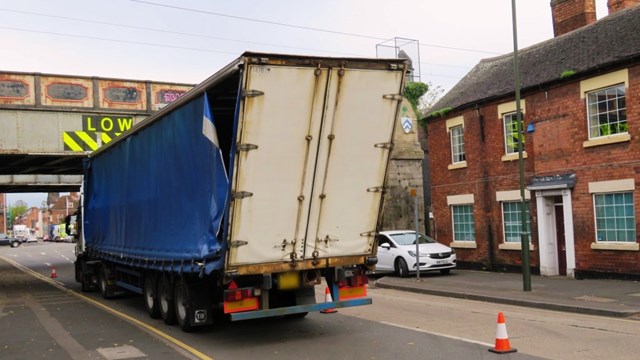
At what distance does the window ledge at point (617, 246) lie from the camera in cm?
1523

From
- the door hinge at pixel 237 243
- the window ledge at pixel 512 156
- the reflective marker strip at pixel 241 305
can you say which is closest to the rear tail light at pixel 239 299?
the reflective marker strip at pixel 241 305

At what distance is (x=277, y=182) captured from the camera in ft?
27.9

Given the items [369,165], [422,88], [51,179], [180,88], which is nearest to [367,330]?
[369,165]

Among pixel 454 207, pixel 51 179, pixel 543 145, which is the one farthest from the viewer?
pixel 51 179

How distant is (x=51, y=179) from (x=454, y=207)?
2545 centimetres

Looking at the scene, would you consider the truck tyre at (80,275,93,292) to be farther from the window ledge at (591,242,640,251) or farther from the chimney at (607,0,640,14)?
the chimney at (607,0,640,14)

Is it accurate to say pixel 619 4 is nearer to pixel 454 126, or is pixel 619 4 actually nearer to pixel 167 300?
pixel 454 126

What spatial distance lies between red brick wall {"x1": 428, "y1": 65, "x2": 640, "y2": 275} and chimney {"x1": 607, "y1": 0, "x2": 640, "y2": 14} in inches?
175

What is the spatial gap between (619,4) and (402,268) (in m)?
10.8

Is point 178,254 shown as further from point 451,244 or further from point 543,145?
point 451,244

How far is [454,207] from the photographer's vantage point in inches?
880

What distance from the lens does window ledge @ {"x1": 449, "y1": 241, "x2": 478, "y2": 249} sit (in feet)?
69.4

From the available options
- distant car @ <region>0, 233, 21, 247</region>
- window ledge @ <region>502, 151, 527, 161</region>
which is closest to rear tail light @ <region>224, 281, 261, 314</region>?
window ledge @ <region>502, 151, 527, 161</region>

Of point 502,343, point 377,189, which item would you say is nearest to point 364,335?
point 377,189
